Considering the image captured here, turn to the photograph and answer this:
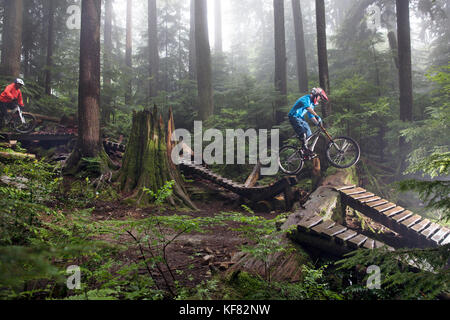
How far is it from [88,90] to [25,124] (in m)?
4.57

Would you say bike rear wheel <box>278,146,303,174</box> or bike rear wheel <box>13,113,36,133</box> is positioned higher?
bike rear wheel <box>13,113,36,133</box>

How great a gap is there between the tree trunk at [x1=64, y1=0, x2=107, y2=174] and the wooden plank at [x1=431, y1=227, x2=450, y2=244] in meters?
9.01

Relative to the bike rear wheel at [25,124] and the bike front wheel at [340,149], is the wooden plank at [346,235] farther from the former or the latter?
the bike rear wheel at [25,124]

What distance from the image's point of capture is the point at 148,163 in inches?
288

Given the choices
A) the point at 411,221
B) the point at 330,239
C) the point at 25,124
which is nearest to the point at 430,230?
the point at 411,221

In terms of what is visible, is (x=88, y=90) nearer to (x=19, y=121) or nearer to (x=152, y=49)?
(x=19, y=121)

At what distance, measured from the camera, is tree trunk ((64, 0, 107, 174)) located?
8180 mm

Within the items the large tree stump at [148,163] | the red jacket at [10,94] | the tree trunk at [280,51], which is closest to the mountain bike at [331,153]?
the large tree stump at [148,163]

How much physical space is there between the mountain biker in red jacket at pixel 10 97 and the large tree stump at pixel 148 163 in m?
6.03

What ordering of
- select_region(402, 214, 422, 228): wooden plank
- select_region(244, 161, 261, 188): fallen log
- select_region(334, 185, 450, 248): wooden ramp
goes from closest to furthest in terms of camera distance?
select_region(334, 185, 450, 248): wooden ramp, select_region(402, 214, 422, 228): wooden plank, select_region(244, 161, 261, 188): fallen log

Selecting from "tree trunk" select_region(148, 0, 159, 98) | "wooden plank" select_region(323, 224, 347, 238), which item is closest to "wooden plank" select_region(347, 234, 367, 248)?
"wooden plank" select_region(323, 224, 347, 238)

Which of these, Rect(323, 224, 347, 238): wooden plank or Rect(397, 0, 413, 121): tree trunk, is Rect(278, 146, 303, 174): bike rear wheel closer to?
Rect(323, 224, 347, 238): wooden plank

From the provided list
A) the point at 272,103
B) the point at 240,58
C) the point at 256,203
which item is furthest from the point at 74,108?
the point at 240,58
